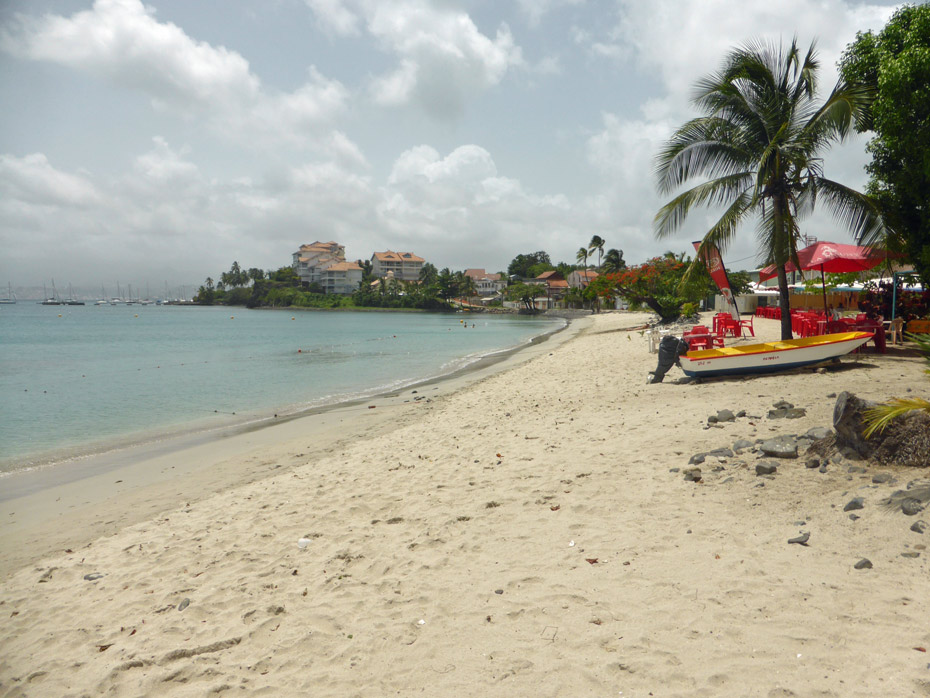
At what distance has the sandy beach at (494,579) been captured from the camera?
3.20m

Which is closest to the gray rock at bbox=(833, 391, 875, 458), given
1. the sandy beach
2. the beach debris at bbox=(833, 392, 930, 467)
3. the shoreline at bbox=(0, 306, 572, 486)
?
the beach debris at bbox=(833, 392, 930, 467)

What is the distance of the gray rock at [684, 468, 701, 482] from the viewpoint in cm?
562

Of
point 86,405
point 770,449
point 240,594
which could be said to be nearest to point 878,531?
point 770,449

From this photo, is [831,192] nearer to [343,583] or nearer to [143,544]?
[343,583]

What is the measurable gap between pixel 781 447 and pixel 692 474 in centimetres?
103

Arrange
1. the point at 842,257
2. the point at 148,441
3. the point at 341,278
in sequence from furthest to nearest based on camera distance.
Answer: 1. the point at 341,278
2. the point at 842,257
3. the point at 148,441

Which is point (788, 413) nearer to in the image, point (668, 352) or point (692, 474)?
point (692, 474)

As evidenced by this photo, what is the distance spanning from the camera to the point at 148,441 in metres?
12.1

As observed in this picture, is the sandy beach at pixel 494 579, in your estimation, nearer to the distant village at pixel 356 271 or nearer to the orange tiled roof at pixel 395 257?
the distant village at pixel 356 271

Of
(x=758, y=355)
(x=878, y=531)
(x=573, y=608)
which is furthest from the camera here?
(x=758, y=355)

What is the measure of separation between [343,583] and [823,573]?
11.3 ft

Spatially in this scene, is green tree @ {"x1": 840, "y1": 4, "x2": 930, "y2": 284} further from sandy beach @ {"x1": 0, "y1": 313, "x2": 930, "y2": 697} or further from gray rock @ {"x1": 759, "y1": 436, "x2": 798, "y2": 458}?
gray rock @ {"x1": 759, "y1": 436, "x2": 798, "y2": 458}

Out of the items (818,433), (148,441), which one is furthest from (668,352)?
(148,441)

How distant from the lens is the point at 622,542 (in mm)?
4574
